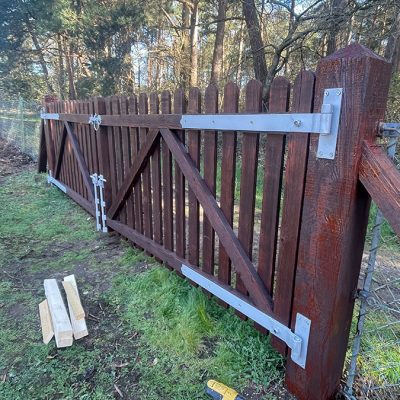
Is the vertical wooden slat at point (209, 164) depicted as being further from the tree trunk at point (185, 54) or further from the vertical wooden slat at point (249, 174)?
the tree trunk at point (185, 54)

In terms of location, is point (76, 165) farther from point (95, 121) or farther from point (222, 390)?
point (222, 390)

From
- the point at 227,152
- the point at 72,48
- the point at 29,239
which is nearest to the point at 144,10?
the point at 72,48

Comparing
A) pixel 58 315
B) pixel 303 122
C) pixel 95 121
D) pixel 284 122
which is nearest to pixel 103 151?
pixel 95 121

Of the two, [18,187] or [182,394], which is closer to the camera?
[182,394]

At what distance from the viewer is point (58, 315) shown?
2.17 m

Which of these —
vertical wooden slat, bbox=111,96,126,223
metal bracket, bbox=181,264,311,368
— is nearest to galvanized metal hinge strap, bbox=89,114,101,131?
vertical wooden slat, bbox=111,96,126,223

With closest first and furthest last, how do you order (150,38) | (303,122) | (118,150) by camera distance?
(303,122), (118,150), (150,38)

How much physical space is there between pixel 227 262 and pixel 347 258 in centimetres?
96

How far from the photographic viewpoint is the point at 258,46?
7.80m

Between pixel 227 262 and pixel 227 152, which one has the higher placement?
pixel 227 152

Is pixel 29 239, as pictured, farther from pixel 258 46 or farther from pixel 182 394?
pixel 258 46

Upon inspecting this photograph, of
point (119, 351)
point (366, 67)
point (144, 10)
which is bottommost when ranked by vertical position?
point (119, 351)

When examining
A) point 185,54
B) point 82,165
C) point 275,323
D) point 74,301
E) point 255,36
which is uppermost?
point 185,54

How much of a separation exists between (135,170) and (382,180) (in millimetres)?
2343
